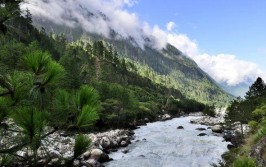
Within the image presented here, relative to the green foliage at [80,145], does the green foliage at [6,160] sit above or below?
below

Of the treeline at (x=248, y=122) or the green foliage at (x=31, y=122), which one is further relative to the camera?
the treeline at (x=248, y=122)

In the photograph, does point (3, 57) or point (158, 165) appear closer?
point (3, 57)

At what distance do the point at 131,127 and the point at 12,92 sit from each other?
258ft

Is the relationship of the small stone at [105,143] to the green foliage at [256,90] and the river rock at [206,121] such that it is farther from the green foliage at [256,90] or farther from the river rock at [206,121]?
the green foliage at [256,90]

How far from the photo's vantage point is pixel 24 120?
5777 mm

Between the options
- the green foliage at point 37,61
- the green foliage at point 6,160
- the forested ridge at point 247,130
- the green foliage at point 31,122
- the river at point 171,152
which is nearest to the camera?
the green foliage at point 31,122

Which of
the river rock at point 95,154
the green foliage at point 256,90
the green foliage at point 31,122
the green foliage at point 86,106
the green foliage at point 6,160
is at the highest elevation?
the green foliage at point 256,90

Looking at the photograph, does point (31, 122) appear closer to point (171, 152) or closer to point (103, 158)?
point (103, 158)

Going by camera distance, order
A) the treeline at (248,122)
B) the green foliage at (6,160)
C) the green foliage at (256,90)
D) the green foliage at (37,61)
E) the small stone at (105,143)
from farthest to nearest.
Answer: the green foliage at (256,90) → the small stone at (105,143) → the treeline at (248,122) → the green foliage at (6,160) → the green foliage at (37,61)

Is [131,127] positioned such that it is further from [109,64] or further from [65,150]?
[109,64]

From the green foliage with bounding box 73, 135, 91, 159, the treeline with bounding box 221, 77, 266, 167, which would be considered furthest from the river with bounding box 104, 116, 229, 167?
the green foliage with bounding box 73, 135, 91, 159

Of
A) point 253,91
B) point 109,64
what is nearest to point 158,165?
point 253,91

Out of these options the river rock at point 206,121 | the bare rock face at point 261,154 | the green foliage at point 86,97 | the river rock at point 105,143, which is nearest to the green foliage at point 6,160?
the green foliage at point 86,97

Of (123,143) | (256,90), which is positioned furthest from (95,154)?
(256,90)
